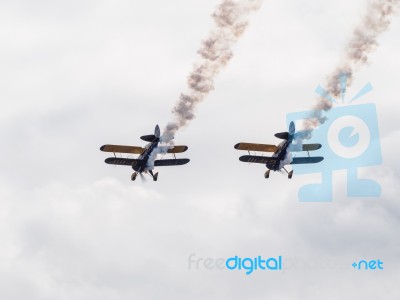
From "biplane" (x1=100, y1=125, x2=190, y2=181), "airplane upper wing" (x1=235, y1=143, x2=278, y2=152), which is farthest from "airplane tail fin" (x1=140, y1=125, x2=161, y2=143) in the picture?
"airplane upper wing" (x1=235, y1=143, x2=278, y2=152)

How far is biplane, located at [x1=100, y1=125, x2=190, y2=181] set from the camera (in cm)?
12519

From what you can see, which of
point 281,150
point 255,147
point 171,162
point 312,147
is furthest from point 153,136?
point 312,147

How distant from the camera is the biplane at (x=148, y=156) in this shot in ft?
411

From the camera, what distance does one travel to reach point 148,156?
12700 centimetres

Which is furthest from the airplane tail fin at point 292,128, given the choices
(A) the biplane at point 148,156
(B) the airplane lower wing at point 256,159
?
(A) the biplane at point 148,156

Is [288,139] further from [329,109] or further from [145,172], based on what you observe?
[145,172]

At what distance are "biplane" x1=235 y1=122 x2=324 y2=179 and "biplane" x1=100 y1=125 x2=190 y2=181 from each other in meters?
6.23

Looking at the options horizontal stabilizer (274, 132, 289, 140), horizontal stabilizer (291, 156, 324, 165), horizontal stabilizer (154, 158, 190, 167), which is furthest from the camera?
horizontal stabilizer (291, 156, 324, 165)

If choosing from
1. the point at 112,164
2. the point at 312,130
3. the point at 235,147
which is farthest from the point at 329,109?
the point at 112,164

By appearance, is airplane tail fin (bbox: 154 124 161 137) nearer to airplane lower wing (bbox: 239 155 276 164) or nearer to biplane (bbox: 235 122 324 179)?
biplane (bbox: 235 122 324 179)

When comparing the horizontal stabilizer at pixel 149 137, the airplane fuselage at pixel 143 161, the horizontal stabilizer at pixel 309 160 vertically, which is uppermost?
the horizontal stabilizer at pixel 309 160

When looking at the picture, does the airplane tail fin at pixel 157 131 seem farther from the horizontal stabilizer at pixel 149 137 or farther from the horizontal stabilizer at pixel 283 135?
the horizontal stabilizer at pixel 283 135

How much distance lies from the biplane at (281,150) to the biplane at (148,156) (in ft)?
20.4

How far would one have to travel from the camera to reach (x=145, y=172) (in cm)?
12769
